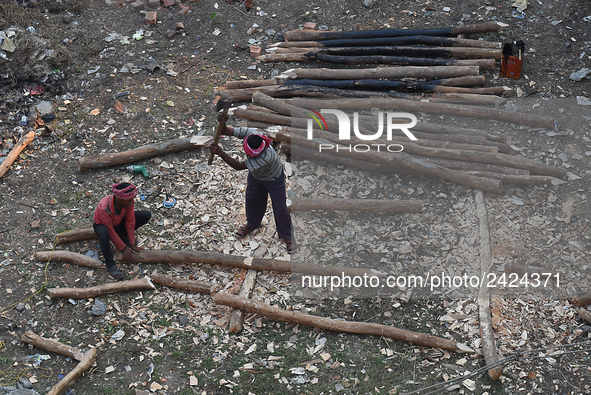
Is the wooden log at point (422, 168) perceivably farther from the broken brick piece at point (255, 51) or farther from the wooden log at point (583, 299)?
the broken brick piece at point (255, 51)

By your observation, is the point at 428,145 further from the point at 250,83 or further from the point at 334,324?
the point at 250,83

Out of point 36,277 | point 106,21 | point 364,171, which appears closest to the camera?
point 36,277

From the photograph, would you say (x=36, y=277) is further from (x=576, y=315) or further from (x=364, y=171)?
(x=576, y=315)

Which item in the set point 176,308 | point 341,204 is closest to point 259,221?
point 341,204

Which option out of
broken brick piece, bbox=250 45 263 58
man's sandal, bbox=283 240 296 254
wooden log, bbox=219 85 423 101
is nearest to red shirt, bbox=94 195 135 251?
man's sandal, bbox=283 240 296 254

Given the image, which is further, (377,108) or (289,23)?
(289,23)

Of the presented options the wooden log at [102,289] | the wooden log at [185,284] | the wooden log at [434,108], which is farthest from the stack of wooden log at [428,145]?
the wooden log at [102,289]

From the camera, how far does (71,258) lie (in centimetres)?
660

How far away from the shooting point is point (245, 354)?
5766mm

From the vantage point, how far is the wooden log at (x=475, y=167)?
7.38 metres

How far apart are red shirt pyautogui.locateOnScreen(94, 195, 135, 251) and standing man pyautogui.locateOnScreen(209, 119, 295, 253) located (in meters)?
1.34

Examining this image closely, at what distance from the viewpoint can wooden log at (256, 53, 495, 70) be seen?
9.24 metres

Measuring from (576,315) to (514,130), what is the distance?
3.32m

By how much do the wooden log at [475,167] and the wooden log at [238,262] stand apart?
87.2 inches
